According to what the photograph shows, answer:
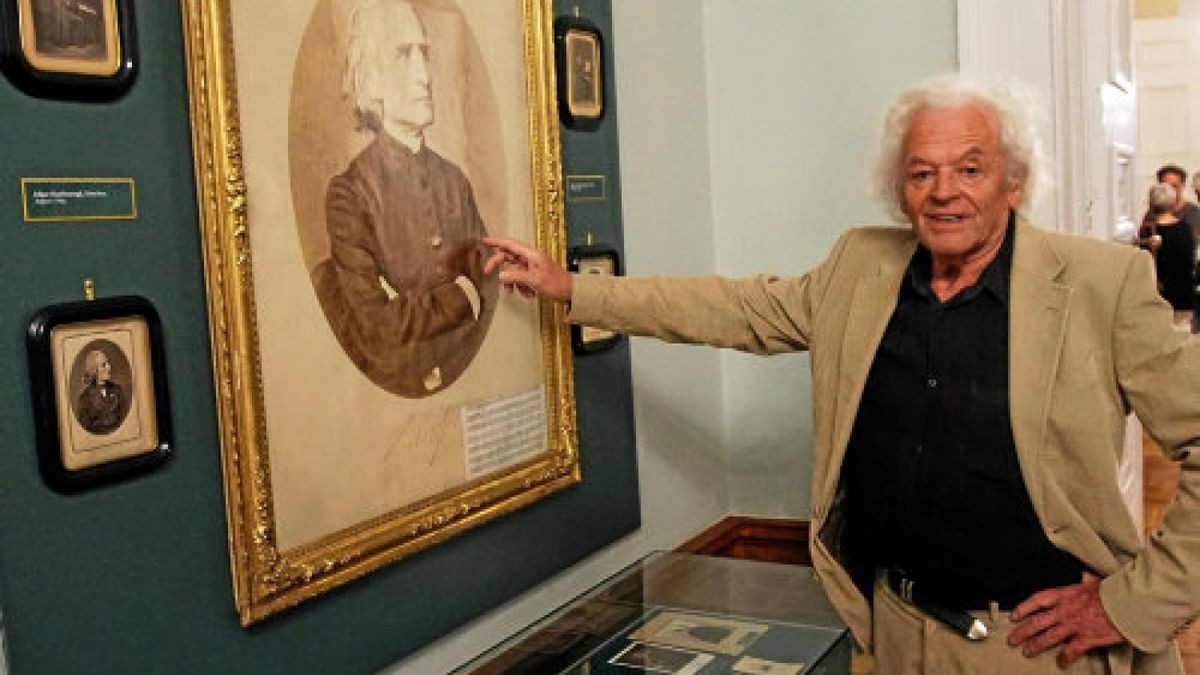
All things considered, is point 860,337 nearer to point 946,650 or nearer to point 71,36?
point 946,650

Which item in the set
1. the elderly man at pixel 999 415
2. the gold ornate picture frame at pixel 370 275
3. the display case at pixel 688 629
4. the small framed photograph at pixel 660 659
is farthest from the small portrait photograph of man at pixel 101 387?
the elderly man at pixel 999 415

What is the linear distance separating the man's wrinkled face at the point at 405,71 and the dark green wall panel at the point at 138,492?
0.52 m

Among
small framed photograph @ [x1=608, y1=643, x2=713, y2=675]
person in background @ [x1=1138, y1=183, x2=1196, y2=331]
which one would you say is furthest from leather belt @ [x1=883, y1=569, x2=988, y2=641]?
person in background @ [x1=1138, y1=183, x2=1196, y2=331]

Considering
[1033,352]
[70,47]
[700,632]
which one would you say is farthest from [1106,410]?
[70,47]

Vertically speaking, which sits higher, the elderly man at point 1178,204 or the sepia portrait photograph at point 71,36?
the sepia portrait photograph at point 71,36

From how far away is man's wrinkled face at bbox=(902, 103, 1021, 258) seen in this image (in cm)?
239

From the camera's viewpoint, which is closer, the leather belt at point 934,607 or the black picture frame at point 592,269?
the leather belt at point 934,607

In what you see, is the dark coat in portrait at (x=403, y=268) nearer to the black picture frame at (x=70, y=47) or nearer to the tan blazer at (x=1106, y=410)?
the black picture frame at (x=70, y=47)

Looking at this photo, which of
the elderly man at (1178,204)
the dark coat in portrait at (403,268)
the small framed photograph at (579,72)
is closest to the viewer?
the dark coat in portrait at (403,268)

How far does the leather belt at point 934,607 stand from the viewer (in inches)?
96.5

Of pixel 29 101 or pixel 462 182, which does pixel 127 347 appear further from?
pixel 462 182

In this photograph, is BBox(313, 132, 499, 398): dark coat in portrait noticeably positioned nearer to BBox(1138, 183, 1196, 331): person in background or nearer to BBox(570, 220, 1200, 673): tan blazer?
BBox(570, 220, 1200, 673): tan blazer

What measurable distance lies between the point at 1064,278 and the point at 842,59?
1.61 meters

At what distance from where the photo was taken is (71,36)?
1745mm
